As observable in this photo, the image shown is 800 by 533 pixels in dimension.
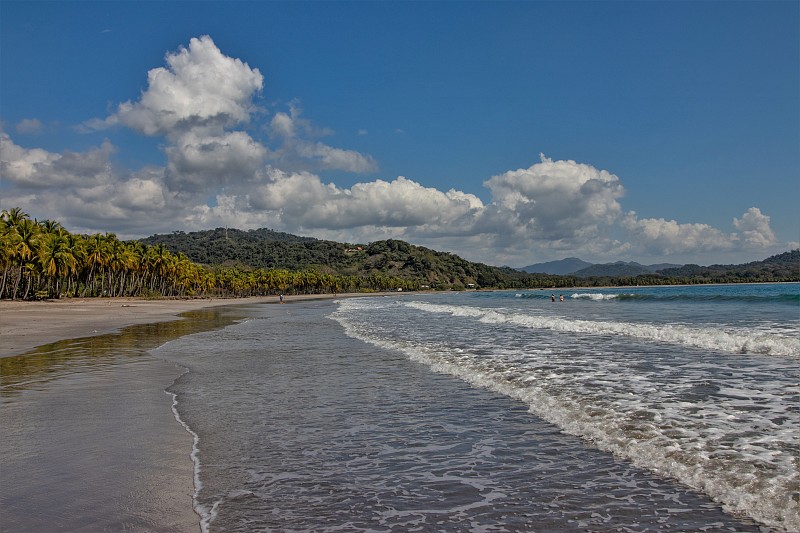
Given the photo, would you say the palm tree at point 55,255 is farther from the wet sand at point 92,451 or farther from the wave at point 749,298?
the wave at point 749,298

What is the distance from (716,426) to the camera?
29.1 ft

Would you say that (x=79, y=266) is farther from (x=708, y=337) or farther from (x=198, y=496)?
(x=198, y=496)

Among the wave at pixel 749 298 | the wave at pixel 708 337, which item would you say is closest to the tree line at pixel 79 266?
the wave at pixel 708 337

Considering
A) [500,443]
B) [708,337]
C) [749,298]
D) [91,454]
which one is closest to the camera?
[91,454]

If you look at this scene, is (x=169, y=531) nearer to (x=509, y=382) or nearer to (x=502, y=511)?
(x=502, y=511)

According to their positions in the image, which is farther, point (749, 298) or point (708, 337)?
point (749, 298)

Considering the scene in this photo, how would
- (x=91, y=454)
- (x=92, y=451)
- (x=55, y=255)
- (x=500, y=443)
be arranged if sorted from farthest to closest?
(x=55, y=255)
(x=500, y=443)
(x=92, y=451)
(x=91, y=454)

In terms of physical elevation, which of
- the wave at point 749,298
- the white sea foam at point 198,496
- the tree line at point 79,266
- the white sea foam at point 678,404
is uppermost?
the tree line at point 79,266

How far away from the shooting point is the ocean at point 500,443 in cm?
565

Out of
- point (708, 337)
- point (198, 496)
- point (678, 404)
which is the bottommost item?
point (198, 496)

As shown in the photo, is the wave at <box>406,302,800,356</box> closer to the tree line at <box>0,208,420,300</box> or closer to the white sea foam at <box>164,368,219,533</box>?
the white sea foam at <box>164,368,219,533</box>

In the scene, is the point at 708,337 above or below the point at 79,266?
below

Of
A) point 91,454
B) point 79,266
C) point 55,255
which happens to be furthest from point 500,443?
point 79,266

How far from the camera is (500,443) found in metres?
8.33
